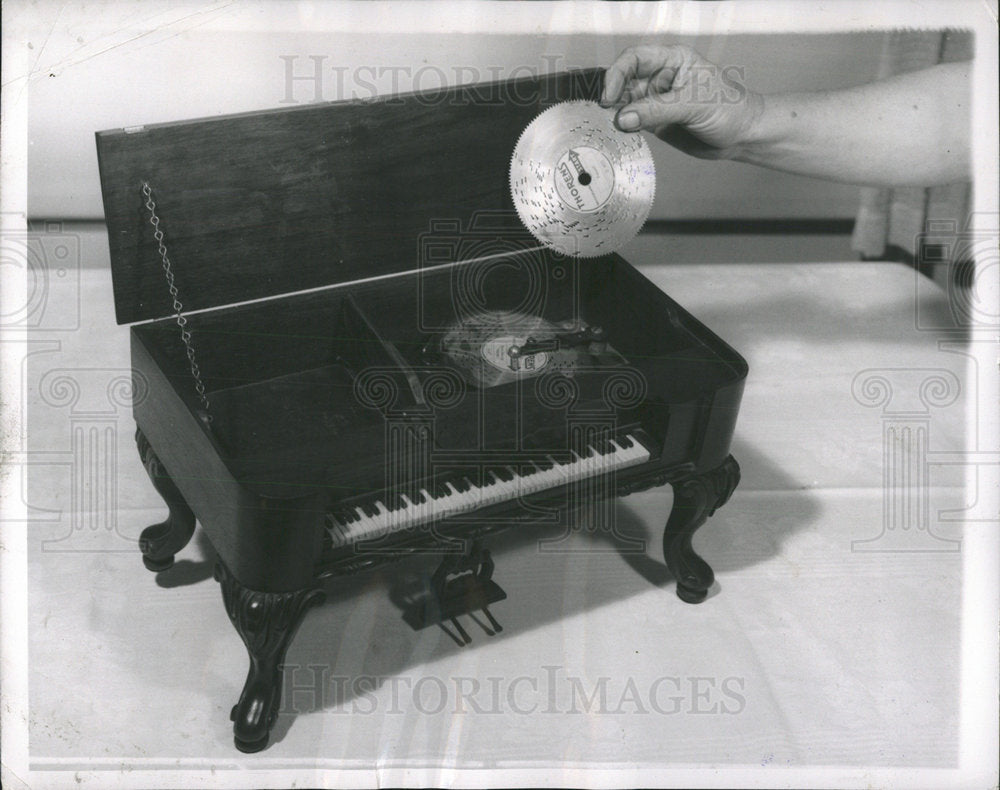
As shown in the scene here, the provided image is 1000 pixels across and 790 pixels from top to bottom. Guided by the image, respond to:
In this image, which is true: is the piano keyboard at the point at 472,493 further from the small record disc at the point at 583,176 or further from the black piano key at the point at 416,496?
the small record disc at the point at 583,176

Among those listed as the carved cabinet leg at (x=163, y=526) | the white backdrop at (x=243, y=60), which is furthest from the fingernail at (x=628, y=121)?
the carved cabinet leg at (x=163, y=526)

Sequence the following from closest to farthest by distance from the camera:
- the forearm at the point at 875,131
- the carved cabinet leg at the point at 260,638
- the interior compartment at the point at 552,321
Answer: the carved cabinet leg at the point at 260,638, the interior compartment at the point at 552,321, the forearm at the point at 875,131

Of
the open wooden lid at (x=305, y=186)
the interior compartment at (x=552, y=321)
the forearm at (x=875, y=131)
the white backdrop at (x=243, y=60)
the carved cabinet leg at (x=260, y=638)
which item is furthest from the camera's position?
the white backdrop at (x=243, y=60)

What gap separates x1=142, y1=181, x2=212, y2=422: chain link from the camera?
3153 mm

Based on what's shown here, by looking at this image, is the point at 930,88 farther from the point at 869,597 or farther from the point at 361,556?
the point at 361,556

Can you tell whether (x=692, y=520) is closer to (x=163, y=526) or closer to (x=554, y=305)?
(x=554, y=305)

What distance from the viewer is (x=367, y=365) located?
337cm

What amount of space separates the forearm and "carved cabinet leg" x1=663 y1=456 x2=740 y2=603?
93cm

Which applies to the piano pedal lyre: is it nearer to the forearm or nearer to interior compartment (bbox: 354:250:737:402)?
interior compartment (bbox: 354:250:737:402)

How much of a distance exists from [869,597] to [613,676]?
84 cm

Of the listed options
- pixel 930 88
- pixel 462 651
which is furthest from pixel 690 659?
pixel 930 88

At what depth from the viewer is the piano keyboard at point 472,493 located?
2930 mm

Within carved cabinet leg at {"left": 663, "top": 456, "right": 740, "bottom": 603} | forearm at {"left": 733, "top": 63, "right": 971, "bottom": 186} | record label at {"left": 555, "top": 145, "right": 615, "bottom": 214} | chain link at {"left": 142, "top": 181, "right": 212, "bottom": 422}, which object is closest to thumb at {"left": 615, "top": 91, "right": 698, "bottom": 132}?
record label at {"left": 555, "top": 145, "right": 615, "bottom": 214}

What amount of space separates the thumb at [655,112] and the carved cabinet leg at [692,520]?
88cm
